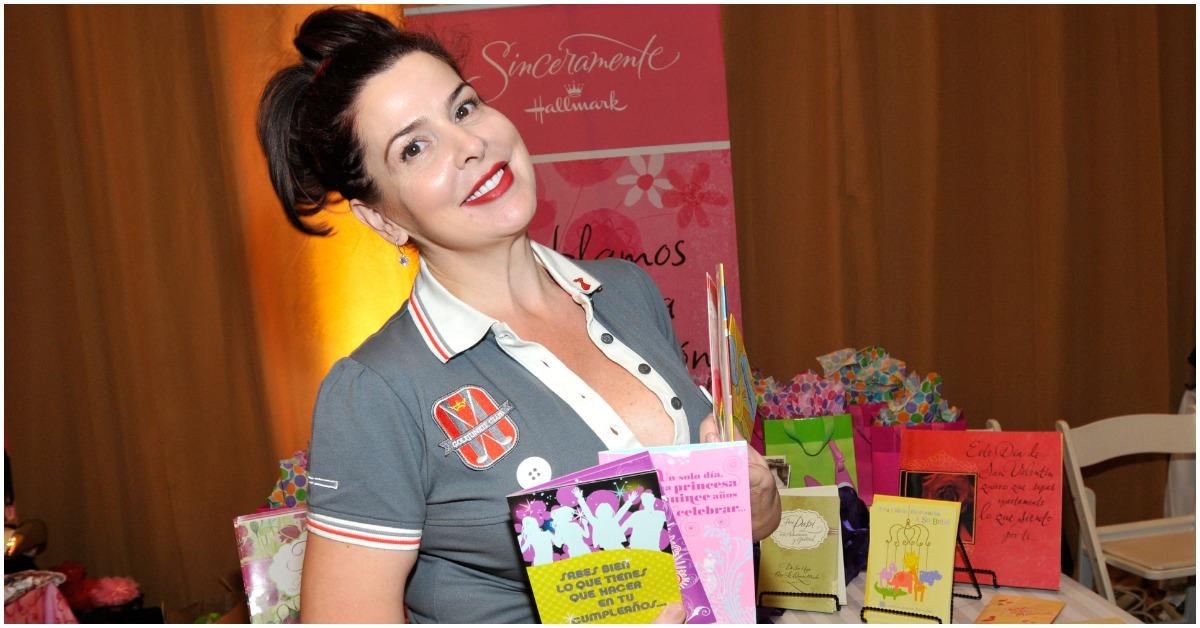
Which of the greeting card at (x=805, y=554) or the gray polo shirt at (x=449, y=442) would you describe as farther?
the greeting card at (x=805, y=554)

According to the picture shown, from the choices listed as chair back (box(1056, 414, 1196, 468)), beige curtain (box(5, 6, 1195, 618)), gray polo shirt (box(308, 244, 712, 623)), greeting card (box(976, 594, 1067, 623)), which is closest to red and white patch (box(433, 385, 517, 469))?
gray polo shirt (box(308, 244, 712, 623))

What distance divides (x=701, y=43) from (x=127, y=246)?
85.8 inches

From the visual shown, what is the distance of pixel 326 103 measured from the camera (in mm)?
1310

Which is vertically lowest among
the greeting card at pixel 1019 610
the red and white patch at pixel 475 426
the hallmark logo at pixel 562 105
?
the greeting card at pixel 1019 610

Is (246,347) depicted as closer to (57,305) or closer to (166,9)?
(57,305)

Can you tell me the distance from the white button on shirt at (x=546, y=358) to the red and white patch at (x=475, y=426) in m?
0.07

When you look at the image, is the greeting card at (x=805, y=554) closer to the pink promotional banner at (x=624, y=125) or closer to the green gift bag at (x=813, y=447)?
the green gift bag at (x=813, y=447)

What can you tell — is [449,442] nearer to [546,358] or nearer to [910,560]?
[546,358]

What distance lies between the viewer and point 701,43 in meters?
2.88

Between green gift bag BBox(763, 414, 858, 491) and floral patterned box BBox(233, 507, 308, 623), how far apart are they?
38.7 inches

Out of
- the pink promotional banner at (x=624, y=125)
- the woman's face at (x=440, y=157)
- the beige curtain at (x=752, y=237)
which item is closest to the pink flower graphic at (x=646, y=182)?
the pink promotional banner at (x=624, y=125)

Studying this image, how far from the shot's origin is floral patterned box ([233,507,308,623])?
68.3 inches

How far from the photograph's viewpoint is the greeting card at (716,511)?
104 cm

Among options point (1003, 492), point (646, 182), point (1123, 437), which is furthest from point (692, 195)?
point (1123, 437)
